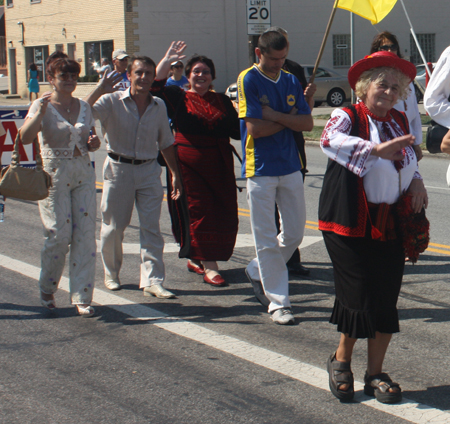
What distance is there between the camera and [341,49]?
1409 inches

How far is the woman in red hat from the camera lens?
3.80 meters

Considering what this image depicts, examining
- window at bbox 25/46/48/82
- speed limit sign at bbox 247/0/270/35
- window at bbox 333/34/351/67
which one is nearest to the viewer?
speed limit sign at bbox 247/0/270/35

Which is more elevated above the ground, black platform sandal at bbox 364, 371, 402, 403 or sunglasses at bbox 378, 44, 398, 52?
sunglasses at bbox 378, 44, 398, 52

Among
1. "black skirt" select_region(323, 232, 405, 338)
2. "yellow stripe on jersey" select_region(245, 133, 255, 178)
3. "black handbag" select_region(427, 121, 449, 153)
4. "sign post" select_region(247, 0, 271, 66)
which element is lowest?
"black skirt" select_region(323, 232, 405, 338)

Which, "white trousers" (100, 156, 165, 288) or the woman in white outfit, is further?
"white trousers" (100, 156, 165, 288)

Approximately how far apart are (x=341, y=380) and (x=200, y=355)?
3.45 ft

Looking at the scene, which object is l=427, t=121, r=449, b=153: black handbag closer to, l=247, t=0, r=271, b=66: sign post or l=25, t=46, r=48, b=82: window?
l=247, t=0, r=271, b=66: sign post

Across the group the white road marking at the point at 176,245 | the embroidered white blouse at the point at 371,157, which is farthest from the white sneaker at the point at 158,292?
the embroidered white blouse at the point at 371,157

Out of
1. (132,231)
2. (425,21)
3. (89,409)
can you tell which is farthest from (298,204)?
(425,21)

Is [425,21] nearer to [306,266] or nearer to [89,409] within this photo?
[306,266]

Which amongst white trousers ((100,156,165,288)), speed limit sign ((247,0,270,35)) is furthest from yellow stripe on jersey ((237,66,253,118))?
speed limit sign ((247,0,270,35))

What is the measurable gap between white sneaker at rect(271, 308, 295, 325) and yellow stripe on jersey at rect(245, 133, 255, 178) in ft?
3.30

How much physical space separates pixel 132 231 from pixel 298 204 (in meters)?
3.50

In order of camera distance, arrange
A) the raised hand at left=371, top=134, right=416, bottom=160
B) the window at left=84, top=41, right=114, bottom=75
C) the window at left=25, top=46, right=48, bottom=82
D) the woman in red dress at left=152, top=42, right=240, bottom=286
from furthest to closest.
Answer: the window at left=25, top=46, right=48, bottom=82 → the window at left=84, top=41, right=114, bottom=75 → the woman in red dress at left=152, top=42, right=240, bottom=286 → the raised hand at left=371, top=134, right=416, bottom=160
